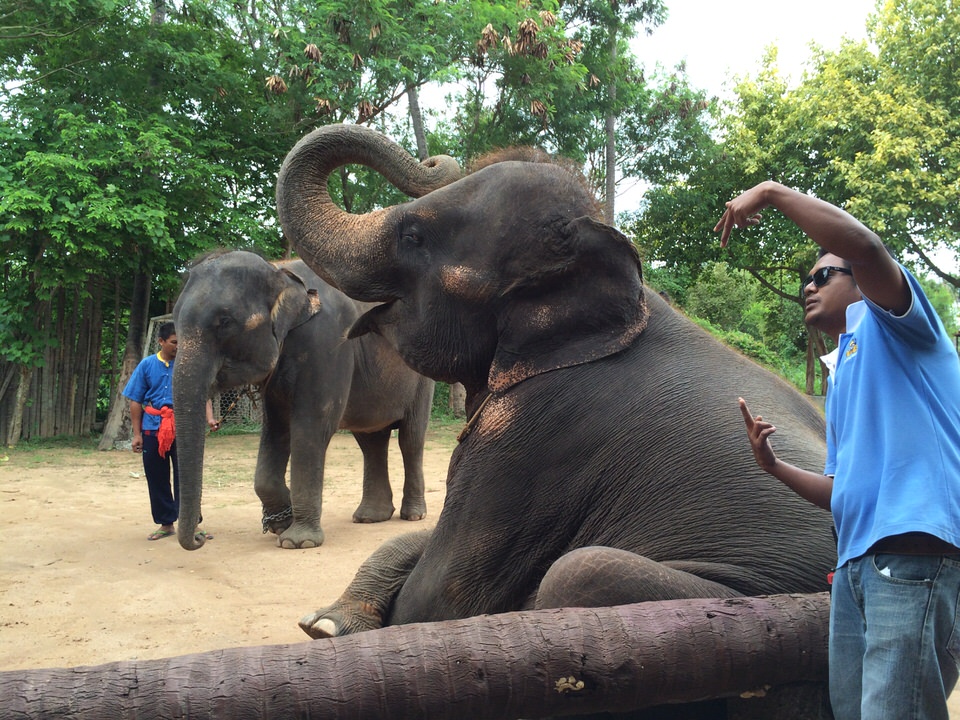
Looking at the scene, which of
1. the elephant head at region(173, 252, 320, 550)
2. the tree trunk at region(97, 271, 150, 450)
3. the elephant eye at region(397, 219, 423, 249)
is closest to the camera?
the elephant eye at region(397, 219, 423, 249)

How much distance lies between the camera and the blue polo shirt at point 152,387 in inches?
276

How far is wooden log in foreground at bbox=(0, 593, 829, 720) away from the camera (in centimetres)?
149

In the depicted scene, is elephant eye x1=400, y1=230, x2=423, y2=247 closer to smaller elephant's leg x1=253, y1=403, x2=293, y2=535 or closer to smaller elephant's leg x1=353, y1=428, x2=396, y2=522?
smaller elephant's leg x1=253, y1=403, x2=293, y2=535

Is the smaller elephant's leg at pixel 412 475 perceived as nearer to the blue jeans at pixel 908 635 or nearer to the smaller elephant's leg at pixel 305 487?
the smaller elephant's leg at pixel 305 487

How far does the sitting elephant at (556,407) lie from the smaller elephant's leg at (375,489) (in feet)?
16.0

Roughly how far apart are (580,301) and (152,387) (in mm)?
5257

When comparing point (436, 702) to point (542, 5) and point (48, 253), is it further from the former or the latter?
point (542, 5)

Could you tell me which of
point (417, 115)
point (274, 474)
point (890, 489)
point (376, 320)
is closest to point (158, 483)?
point (274, 474)

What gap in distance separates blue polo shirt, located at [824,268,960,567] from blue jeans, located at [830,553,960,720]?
0.07 m

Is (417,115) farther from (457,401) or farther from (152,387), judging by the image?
(152,387)

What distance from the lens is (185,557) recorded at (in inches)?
247

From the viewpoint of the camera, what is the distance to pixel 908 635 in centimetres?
162

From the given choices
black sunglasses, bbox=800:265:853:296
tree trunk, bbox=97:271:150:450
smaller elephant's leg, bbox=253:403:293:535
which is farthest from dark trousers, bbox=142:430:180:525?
tree trunk, bbox=97:271:150:450

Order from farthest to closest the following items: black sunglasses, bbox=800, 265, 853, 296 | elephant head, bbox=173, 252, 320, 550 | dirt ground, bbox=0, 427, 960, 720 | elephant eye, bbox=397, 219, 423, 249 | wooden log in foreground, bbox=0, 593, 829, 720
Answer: elephant head, bbox=173, 252, 320, 550
dirt ground, bbox=0, 427, 960, 720
elephant eye, bbox=397, 219, 423, 249
black sunglasses, bbox=800, 265, 853, 296
wooden log in foreground, bbox=0, 593, 829, 720
